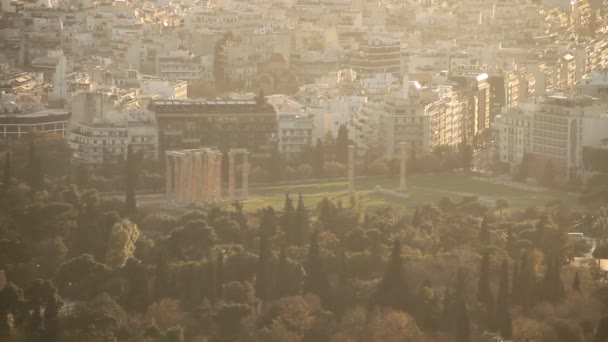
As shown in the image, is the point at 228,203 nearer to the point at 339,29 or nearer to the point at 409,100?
the point at 409,100

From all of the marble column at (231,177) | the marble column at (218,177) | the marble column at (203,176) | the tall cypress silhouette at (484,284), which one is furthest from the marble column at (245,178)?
the tall cypress silhouette at (484,284)

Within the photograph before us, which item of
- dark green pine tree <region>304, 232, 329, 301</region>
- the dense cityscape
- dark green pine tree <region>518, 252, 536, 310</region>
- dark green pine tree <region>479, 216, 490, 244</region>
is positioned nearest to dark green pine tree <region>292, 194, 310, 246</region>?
the dense cityscape

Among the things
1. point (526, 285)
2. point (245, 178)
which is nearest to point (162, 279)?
point (526, 285)

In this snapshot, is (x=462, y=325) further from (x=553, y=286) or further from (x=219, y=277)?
(x=219, y=277)

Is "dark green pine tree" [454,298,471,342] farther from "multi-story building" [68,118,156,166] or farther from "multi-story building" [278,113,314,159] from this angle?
"multi-story building" [278,113,314,159]

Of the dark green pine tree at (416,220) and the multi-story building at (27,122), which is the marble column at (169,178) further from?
the dark green pine tree at (416,220)
